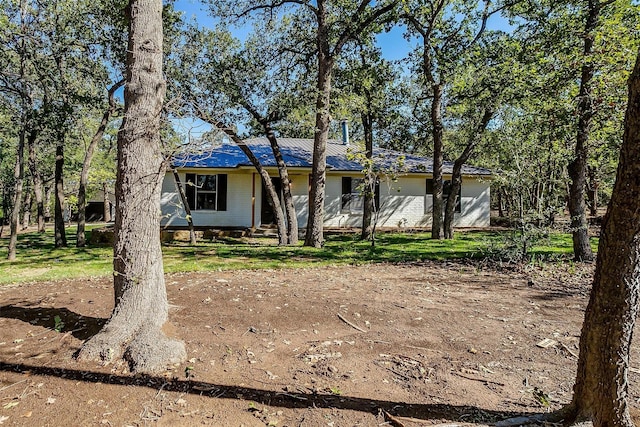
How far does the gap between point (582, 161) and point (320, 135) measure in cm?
638

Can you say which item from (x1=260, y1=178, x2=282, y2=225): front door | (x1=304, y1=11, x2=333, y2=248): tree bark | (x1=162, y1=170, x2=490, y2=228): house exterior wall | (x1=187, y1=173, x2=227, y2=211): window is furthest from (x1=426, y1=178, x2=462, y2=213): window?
(x1=187, y1=173, x2=227, y2=211): window

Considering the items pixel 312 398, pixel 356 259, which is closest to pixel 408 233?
pixel 356 259

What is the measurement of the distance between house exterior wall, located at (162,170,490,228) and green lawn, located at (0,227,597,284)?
4.31 metres

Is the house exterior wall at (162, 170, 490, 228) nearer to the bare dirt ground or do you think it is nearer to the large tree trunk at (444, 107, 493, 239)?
the large tree trunk at (444, 107, 493, 239)

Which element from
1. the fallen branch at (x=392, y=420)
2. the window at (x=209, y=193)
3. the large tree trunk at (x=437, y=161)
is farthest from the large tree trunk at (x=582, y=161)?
the window at (x=209, y=193)

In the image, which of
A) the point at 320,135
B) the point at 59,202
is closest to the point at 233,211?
the point at 59,202

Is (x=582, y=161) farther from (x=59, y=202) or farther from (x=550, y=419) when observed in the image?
(x=59, y=202)

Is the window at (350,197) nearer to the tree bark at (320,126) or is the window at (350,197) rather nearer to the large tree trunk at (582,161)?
the tree bark at (320,126)

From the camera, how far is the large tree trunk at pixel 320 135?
10898 mm

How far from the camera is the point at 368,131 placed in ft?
49.3

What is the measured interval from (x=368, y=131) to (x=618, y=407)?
13.6 meters

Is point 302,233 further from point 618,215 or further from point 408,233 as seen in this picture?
point 618,215

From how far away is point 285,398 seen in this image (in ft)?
9.12

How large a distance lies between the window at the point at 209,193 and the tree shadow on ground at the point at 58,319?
11311 millimetres
